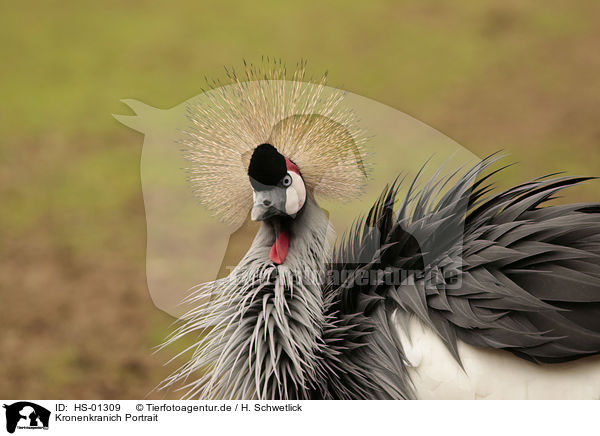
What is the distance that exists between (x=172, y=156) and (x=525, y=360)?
27.2 inches

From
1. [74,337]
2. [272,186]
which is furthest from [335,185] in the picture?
[74,337]

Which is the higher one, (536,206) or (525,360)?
(536,206)

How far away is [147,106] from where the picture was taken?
1024mm

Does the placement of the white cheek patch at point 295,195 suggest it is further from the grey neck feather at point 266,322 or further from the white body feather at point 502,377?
the white body feather at point 502,377

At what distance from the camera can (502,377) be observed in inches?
31.4

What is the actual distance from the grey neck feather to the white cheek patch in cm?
3

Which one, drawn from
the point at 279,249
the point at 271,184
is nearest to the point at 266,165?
the point at 271,184

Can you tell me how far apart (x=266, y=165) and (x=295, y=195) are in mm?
79

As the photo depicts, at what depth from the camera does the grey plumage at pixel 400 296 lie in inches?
31.5

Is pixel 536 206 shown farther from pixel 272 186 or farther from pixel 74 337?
pixel 74 337

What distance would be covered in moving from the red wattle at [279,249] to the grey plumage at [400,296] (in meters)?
0.01

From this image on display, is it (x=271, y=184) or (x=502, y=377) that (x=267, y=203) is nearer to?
(x=271, y=184)
